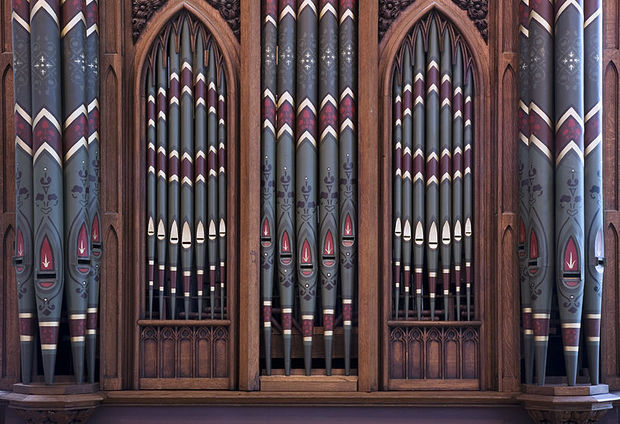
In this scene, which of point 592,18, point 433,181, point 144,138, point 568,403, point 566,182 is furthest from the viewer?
point 144,138

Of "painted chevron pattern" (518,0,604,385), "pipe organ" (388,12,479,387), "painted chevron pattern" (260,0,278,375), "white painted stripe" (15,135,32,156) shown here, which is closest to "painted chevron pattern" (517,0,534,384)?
"painted chevron pattern" (518,0,604,385)

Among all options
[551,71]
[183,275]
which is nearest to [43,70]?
[183,275]

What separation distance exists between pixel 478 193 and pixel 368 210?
68 centimetres

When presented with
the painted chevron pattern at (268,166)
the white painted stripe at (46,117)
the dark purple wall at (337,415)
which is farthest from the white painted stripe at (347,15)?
the dark purple wall at (337,415)

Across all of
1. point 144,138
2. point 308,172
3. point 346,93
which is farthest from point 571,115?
point 144,138

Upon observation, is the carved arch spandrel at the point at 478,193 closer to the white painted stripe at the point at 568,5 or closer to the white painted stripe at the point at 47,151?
the white painted stripe at the point at 568,5

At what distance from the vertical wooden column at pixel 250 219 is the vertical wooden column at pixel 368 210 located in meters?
0.61

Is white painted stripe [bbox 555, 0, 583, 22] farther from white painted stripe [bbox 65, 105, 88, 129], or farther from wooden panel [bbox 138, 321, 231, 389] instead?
white painted stripe [bbox 65, 105, 88, 129]

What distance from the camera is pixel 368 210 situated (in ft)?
20.4

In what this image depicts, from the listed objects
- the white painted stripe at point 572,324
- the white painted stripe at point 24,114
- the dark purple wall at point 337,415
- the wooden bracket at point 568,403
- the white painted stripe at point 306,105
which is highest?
the white painted stripe at point 306,105

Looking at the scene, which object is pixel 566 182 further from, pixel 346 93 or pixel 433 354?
pixel 346 93

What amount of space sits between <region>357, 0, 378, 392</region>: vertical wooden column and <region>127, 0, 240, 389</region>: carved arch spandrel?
743 mm

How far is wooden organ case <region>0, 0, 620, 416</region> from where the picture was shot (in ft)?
20.5

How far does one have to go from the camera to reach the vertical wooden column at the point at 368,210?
6219mm
